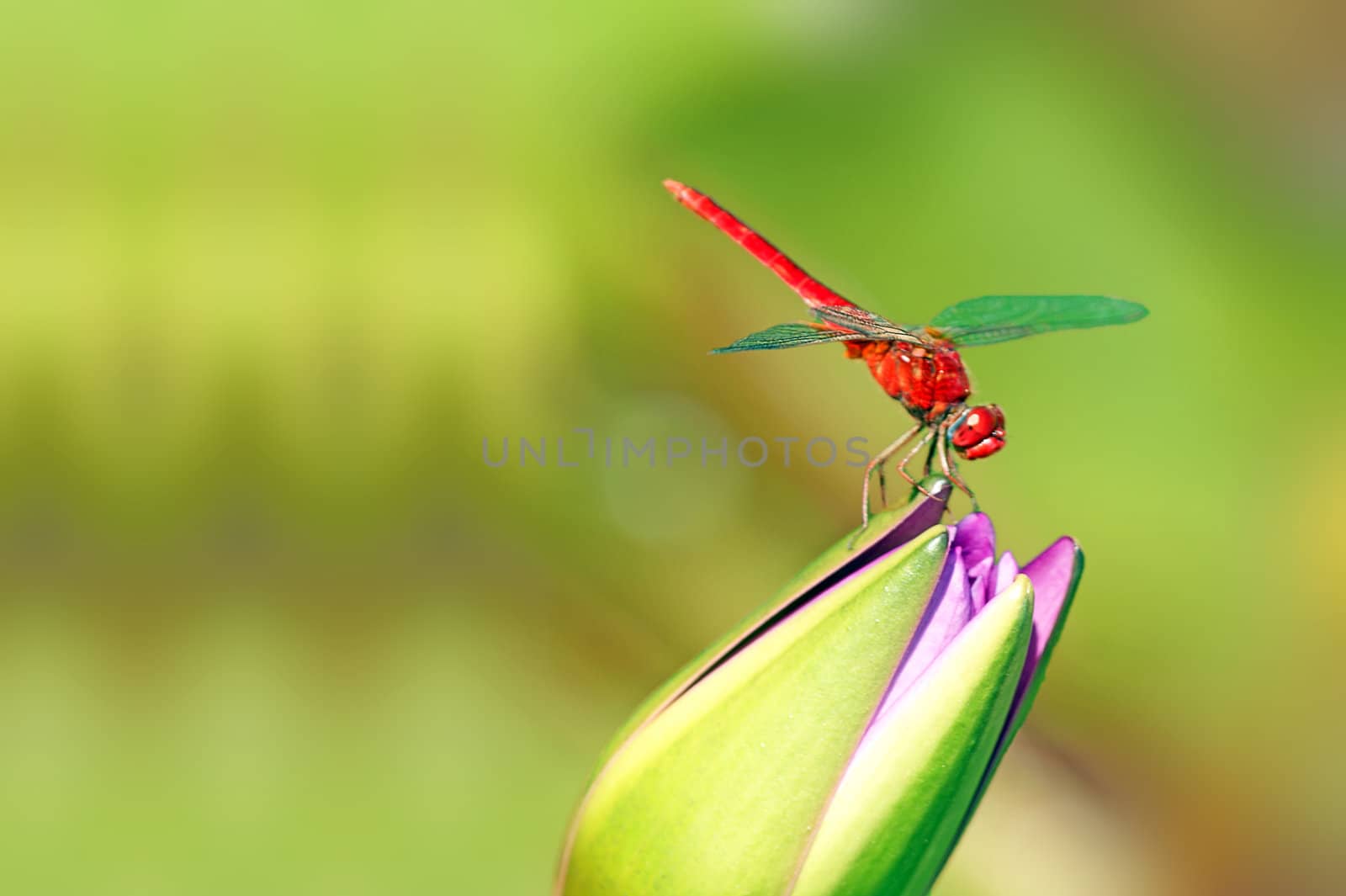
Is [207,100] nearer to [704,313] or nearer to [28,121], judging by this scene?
[28,121]

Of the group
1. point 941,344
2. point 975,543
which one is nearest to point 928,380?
point 941,344

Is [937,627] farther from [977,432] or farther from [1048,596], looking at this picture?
[977,432]

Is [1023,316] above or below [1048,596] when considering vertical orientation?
above

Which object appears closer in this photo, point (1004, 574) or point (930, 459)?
point (1004, 574)

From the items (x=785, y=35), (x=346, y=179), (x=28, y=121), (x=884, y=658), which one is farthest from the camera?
(x=785, y=35)

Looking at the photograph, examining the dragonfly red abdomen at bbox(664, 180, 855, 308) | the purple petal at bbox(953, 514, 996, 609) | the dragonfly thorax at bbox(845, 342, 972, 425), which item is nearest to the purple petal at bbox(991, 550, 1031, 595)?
the purple petal at bbox(953, 514, 996, 609)

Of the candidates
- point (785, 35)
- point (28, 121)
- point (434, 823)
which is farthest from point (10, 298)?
point (785, 35)

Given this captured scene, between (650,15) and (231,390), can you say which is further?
(650,15)
